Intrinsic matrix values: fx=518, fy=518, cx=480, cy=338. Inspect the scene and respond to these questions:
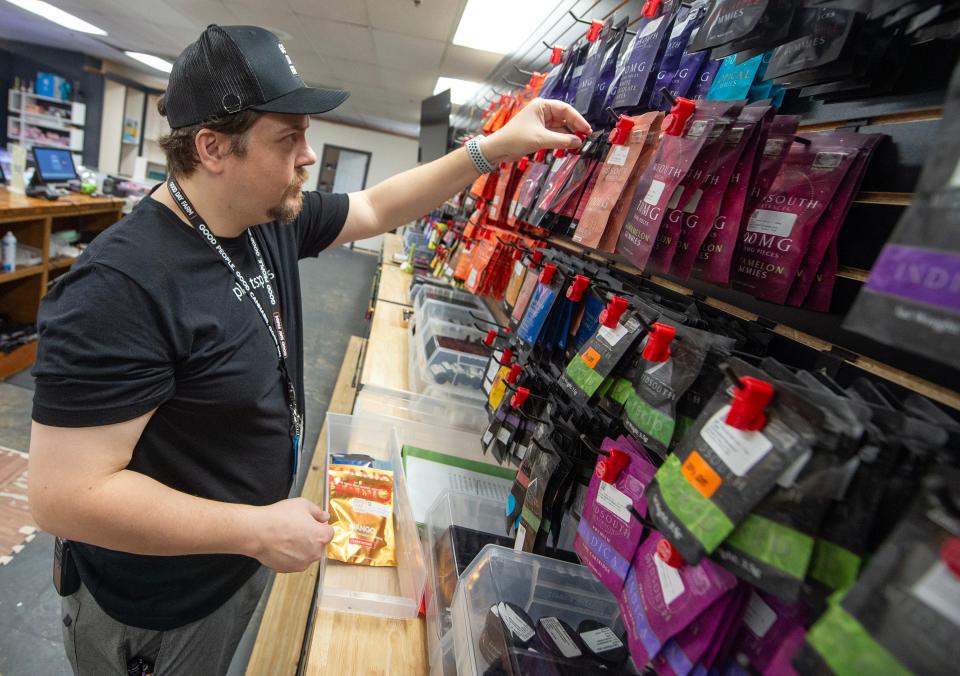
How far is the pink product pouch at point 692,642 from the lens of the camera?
1.96 ft

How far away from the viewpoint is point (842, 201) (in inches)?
27.9

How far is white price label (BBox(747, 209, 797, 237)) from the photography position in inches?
29.3

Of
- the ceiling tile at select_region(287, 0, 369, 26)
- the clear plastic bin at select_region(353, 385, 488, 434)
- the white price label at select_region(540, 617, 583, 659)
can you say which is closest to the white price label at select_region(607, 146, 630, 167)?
the white price label at select_region(540, 617, 583, 659)

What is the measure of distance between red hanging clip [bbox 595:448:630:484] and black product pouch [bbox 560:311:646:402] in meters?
Answer: 0.12

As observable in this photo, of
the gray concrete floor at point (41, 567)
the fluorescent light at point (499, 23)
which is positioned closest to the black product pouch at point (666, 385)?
the gray concrete floor at point (41, 567)

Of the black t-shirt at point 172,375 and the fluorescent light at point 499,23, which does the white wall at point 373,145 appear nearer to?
the fluorescent light at point 499,23

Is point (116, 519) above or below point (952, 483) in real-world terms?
below

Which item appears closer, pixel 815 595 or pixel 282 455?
pixel 815 595

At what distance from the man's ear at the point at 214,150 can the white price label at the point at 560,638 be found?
3.59 ft

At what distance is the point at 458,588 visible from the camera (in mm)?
1052

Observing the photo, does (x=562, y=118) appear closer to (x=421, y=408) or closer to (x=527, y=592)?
(x=527, y=592)

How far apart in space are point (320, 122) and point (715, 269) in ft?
45.6

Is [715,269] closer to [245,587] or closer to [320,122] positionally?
[245,587]

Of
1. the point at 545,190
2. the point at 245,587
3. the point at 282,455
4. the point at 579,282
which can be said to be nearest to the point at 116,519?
the point at 282,455
